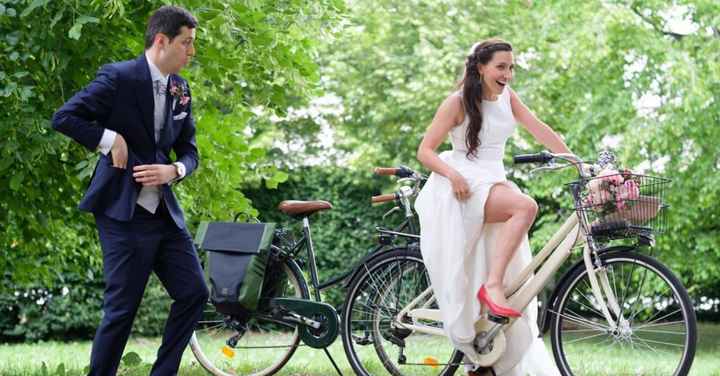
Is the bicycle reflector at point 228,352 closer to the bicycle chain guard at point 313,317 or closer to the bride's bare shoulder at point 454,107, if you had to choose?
the bicycle chain guard at point 313,317

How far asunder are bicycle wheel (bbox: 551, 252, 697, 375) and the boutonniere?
1970 mm

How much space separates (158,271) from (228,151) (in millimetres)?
2208

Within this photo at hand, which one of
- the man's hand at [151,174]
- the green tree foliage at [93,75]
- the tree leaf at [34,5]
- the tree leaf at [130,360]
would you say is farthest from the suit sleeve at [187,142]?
the tree leaf at [130,360]

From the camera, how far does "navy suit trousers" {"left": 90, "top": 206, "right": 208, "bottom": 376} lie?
4.31 meters

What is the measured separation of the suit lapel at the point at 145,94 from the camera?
14.3ft

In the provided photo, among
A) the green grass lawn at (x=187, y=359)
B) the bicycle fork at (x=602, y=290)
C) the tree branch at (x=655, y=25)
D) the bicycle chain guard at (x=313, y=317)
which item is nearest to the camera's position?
the bicycle fork at (x=602, y=290)

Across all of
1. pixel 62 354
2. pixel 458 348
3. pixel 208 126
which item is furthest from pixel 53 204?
pixel 62 354

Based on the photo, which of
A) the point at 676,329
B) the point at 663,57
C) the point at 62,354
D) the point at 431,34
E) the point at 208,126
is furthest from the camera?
the point at 431,34

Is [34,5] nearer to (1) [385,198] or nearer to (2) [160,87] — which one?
(2) [160,87]

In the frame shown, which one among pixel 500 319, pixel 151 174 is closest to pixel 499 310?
pixel 500 319

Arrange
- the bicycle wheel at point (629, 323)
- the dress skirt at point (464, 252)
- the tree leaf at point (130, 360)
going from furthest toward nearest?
1. the tree leaf at point (130, 360)
2. the dress skirt at point (464, 252)
3. the bicycle wheel at point (629, 323)

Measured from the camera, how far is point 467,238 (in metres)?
5.08

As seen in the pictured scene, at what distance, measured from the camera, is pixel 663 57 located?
12.8 meters

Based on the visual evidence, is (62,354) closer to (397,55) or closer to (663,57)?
(663,57)
